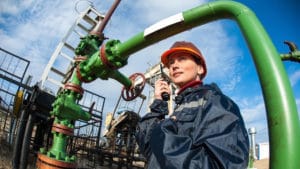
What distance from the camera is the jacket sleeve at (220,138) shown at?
1.07 metres

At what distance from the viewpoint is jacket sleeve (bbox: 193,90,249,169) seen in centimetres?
107

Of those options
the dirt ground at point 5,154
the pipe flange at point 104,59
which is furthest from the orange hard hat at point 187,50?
the dirt ground at point 5,154

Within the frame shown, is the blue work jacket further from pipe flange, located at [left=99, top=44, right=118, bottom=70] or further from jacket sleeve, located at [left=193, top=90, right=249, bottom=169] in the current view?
pipe flange, located at [left=99, top=44, right=118, bottom=70]

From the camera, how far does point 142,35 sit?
235cm

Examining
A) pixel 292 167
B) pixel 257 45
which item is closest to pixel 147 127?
pixel 257 45

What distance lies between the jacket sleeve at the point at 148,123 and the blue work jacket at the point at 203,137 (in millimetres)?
273

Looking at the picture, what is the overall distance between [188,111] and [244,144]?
32 cm

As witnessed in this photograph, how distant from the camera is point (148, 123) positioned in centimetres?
171

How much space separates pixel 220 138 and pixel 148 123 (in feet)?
2.23

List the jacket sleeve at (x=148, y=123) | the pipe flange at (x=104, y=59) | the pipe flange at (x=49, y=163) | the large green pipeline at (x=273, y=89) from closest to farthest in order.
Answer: the large green pipeline at (x=273, y=89) < the jacket sleeve at (x=148, y=123) < the pipe flange at (x=49, y=163) < the pipe flange at (x=104, y=59)

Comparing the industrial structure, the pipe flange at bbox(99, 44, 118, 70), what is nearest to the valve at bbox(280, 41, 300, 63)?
the industrial structure

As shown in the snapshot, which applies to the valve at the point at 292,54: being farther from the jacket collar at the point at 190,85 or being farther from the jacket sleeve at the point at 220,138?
the jacket sleeve at the point at 220,138

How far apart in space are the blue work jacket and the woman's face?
0.25 meters

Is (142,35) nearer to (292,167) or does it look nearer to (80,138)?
(292,167)
